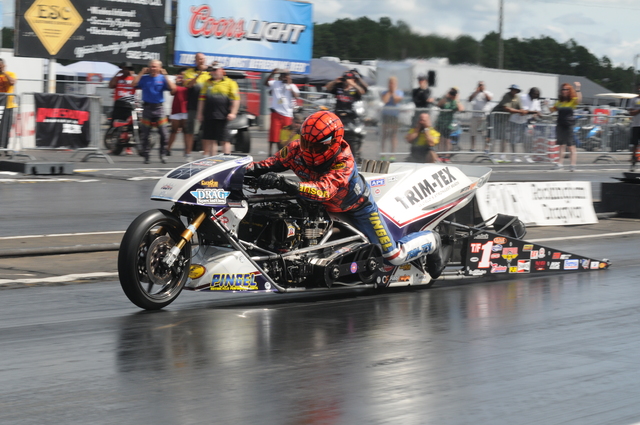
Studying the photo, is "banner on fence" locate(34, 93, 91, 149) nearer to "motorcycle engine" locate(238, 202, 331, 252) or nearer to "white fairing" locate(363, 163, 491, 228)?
"white fairing" locate(363, 163, 491, 228)

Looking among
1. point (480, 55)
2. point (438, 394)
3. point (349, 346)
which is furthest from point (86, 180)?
point (438, 394)

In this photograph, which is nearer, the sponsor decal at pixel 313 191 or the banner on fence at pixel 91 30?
the sponsor decal at pixel 313 191

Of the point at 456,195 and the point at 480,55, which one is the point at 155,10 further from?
the point at 456,195

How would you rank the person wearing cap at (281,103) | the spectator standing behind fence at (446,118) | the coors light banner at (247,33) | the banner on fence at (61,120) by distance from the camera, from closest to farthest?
Answer: the banner on fence at (61,120)
the person wearing cap at (281,103)
the spectator standing behind fence at (446,118)
the coors light banner at (247,33)

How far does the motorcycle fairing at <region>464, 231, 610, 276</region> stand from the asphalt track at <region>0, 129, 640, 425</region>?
131 mm

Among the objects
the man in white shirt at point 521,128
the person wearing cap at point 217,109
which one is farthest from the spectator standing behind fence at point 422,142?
the man in white shirt at point 521,128

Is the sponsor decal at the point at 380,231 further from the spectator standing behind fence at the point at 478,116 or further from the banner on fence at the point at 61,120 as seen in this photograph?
the spectator standing behind fence at the point at 478,116

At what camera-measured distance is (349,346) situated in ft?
19.4

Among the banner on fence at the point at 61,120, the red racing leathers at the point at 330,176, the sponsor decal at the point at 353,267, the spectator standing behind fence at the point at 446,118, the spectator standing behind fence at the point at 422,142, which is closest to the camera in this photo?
the red racing leathers at the point at 330,176

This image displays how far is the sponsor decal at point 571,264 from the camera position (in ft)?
30.5

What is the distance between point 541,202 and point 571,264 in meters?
4.25

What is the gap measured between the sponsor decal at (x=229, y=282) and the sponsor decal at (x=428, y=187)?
197cm

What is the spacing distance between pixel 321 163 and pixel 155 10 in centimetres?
2345

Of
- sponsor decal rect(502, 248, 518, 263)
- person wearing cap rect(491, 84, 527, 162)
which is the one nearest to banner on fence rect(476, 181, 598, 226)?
sponsor decal rect(502, 248, 518, 263)
